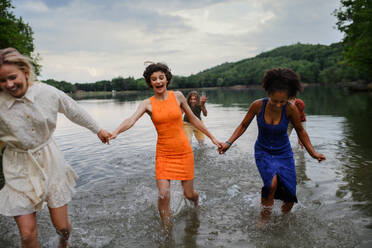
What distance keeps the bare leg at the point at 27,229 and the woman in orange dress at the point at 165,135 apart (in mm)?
1590

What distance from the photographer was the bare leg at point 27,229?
3.01 meters

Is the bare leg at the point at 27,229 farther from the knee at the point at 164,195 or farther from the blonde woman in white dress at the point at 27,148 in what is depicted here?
the knee at the point at 164,195

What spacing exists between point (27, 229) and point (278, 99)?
11.0ft

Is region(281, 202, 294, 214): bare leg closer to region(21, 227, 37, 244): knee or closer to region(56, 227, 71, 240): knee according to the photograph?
region(56, 227, 71, 240): knee

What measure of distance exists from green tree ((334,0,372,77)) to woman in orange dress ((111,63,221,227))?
34543 millimetres

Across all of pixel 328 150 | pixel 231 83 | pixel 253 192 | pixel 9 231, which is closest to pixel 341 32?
pixel 328 150

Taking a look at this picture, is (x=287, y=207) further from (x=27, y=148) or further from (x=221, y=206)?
(x=27, y=148)

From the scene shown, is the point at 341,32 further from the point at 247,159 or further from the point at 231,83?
the point at 231,83

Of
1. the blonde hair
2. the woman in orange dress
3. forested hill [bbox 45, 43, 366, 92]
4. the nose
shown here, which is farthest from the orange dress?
forested hill [bbox 45, 43, 366, 92]

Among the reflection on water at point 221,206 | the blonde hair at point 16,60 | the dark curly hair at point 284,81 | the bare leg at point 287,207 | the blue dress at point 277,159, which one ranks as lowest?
the reflection on water at point 221,206

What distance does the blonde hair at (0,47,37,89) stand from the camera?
2.86 m

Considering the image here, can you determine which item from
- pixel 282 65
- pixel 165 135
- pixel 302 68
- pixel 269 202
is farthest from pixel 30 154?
pixel 282 65

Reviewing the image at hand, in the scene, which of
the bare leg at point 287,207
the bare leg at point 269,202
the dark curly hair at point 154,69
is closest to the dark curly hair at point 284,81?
the bare leg at point 269,202

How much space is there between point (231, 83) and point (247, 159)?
506 feet
